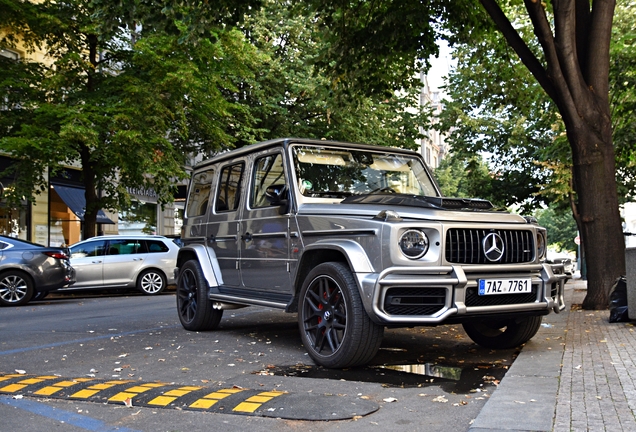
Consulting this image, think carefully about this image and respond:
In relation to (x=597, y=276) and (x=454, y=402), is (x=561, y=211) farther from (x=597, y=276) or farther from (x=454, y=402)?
(x=454, y=402)

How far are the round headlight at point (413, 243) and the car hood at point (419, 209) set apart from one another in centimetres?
17

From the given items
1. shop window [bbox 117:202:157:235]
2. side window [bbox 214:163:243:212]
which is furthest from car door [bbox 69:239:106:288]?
shop window [bbox 117:202:157:235]

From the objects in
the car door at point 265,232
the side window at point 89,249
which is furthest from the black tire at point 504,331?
the side window at point 89,249

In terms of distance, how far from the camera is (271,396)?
5328mm

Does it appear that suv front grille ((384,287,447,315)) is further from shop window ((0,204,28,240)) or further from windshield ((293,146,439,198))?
shop window ((0,204,28,240))

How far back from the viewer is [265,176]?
807cm

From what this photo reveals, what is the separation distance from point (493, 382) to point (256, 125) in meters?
22.4

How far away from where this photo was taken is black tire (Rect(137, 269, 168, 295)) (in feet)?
66.2

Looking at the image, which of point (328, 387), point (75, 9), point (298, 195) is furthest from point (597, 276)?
point (75, 9)

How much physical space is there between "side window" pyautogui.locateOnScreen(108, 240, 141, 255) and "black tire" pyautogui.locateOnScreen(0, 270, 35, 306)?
4.53m

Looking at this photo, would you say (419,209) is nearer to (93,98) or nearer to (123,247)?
(93,98)

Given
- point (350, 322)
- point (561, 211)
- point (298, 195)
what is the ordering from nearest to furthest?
point (350, 322) < point (298, 195) < point (561, 211)

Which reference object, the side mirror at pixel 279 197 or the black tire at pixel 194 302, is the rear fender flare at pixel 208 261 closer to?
the black tire at pixel 194 302

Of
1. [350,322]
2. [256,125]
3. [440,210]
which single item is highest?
[256,125]
